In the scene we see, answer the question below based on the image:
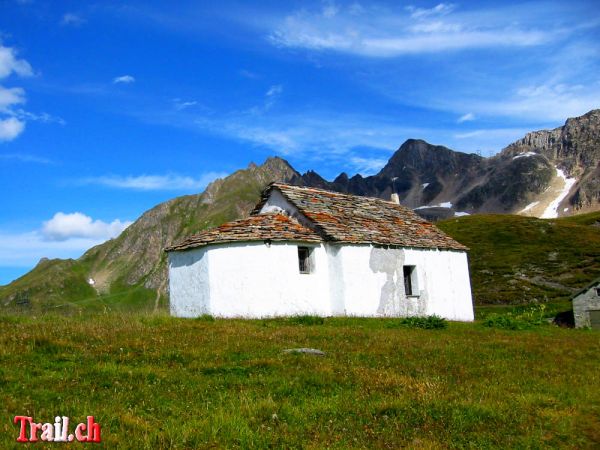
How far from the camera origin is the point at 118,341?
11789 mm

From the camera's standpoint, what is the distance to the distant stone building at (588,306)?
3534cm

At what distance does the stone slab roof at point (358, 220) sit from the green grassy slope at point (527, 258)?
109 ft

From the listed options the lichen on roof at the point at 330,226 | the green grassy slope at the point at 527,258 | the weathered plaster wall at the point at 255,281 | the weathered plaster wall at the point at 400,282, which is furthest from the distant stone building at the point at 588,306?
the weathered plaster wall at the point at 255,281

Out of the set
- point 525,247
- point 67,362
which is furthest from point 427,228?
point 525,247

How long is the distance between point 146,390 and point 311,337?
7.44 m

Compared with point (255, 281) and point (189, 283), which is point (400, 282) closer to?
point (255, 281)

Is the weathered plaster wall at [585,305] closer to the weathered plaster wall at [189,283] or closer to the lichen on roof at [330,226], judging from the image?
the lichen on roof at [330,226]

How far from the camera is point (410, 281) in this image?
2791 centimetres

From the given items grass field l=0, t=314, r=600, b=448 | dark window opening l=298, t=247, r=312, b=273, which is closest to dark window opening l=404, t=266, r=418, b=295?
dark window opening l=298, t=247, r=312, b=273

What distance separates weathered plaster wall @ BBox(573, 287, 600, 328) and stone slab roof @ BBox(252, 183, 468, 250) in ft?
37.1

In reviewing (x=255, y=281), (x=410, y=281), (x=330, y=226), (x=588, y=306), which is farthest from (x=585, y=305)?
(x=255, y=281)

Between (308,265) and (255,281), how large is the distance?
122 inches

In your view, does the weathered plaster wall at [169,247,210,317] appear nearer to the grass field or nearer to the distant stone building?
the grass field

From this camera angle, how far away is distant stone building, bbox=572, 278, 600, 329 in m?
35.3
